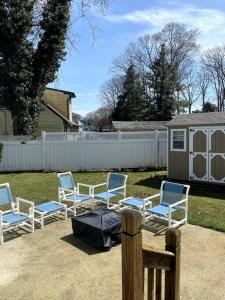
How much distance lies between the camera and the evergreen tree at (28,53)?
48.3 feet

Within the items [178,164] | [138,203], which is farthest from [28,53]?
[138,203]

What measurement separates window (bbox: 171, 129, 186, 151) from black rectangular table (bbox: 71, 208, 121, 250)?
6.48 meters

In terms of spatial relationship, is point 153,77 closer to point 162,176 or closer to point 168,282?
point 162,176

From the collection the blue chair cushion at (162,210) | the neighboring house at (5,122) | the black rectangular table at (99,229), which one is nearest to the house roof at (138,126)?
the neighboring house at (5,122)

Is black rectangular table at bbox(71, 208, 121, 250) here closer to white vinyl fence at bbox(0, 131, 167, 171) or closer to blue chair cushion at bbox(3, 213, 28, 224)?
blue chair cushion at bbox(3, 213, 28, 224)

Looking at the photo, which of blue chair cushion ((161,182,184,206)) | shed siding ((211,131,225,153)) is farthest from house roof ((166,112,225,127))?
blue chair cushion ((161,182,184,206))

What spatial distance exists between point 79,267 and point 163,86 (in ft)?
112

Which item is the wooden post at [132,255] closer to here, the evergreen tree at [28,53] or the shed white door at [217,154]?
the shed white door at [217,154]

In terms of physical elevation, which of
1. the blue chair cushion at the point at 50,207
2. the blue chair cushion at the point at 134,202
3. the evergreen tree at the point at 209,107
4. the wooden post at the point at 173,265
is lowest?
the blue chair cushion at the point at 50,207

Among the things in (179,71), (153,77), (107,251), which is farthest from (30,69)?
(179,71)

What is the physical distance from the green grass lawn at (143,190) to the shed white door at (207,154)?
1.52 feet

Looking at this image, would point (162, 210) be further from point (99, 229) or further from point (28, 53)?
point (28, 53)

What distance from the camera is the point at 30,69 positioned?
51.6 ft

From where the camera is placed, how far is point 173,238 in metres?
2.10
